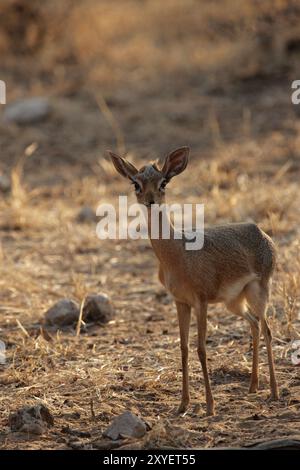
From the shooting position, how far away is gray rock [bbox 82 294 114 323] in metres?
7.77

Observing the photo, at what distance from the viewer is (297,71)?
50.2 feet

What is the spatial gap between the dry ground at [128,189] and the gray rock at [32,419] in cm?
6

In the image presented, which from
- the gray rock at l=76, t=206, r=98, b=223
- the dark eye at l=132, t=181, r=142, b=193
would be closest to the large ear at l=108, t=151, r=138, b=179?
the dark eye at l=132, t=181, r=142, b=193

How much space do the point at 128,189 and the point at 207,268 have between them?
6.15 meters

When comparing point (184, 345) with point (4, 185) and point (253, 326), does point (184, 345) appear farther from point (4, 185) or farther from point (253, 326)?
point (4, 185)

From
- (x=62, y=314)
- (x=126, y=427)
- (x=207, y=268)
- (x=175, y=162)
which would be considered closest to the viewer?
(x=126, y=427)

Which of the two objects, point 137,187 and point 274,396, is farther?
point 274,396

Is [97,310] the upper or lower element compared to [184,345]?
upper

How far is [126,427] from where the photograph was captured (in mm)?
5168

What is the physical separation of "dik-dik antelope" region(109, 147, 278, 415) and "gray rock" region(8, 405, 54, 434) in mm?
810

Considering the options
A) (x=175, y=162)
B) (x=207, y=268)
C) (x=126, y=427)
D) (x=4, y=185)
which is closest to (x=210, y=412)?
(x=126, y=427)
